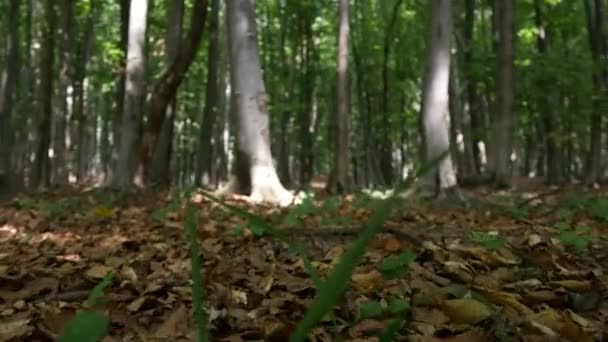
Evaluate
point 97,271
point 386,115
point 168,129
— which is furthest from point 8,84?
point 97,271

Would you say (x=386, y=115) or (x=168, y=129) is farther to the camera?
(x=386, y=115)

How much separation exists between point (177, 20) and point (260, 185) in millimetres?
6308

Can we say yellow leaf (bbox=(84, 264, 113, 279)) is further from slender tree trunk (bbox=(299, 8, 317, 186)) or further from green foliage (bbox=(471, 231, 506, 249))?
slender tree trunk (bbox=(299, 8, 317, 186))

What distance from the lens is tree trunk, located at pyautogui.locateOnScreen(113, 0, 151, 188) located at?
413 inches

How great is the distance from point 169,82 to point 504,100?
6.58 meters

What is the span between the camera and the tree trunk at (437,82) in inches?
379

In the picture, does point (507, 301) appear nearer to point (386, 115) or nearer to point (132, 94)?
point (132, 94)

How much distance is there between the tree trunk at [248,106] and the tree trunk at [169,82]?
73.0 inches

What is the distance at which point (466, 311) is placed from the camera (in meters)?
2.07

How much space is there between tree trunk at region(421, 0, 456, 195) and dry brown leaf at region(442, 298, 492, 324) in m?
7.40

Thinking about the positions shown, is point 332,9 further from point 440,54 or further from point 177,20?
point 440,54

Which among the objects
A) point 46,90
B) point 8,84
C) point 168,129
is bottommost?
point 168,129

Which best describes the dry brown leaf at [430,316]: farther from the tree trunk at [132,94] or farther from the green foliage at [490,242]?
the tree trunk at [132,94]

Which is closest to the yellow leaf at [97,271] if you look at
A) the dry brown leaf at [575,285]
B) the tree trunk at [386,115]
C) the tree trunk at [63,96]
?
the dry brown leaf at [575,285]
